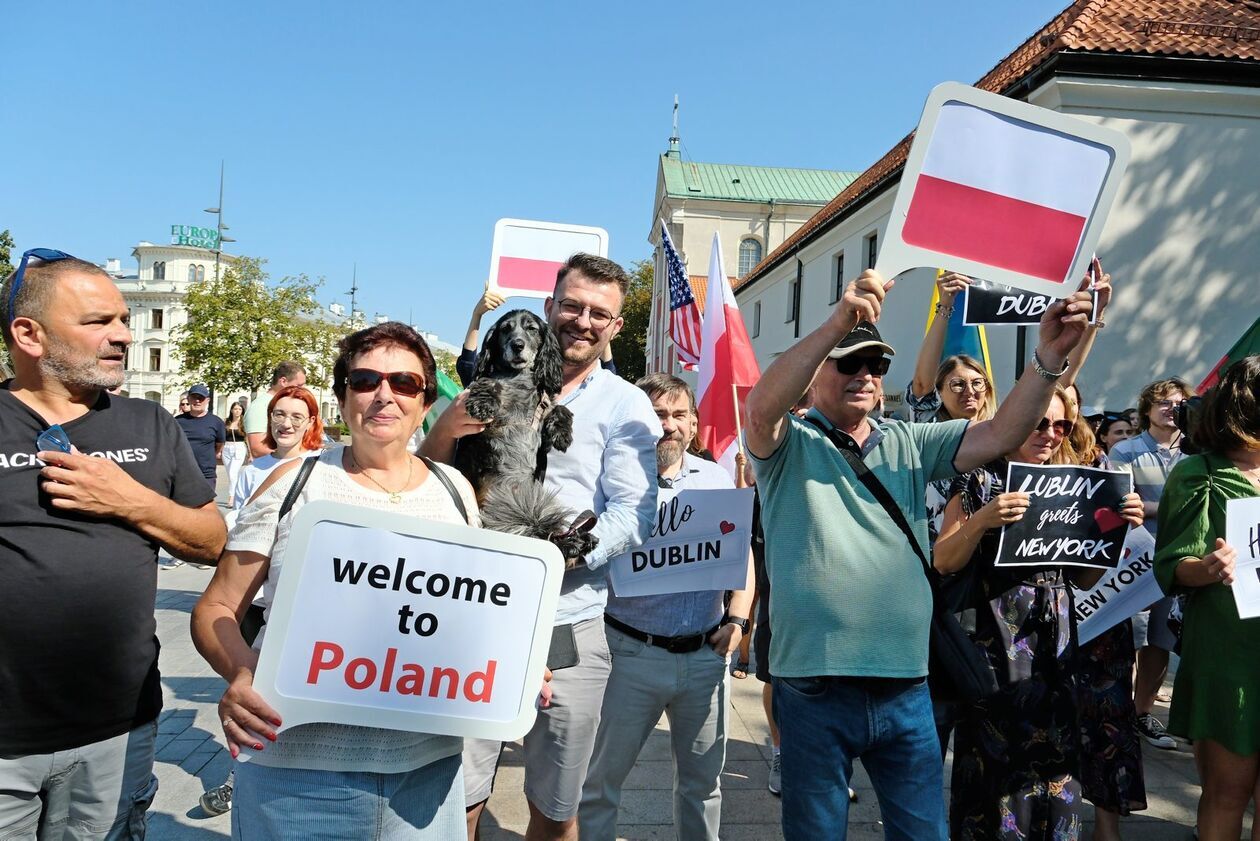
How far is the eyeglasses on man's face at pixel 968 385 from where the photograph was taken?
415cm

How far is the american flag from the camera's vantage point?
834 centimetres

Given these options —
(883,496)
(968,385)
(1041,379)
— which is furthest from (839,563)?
(968,385)

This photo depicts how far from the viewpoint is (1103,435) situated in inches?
294

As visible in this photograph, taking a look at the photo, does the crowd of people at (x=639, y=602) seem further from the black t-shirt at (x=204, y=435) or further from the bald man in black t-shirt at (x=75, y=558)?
the black t-shirt at (x=204, y=435)

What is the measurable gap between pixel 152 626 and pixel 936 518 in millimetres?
3358

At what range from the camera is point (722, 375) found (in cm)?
591

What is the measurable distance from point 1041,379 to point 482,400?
1784mm

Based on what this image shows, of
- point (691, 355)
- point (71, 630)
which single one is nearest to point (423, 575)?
point (71, 630)

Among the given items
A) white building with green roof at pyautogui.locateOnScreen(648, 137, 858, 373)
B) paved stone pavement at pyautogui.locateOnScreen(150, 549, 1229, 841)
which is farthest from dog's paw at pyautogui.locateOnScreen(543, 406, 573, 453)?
white building with green roof at pyautogui.locateOnScreen(648, 137, 858, 373)

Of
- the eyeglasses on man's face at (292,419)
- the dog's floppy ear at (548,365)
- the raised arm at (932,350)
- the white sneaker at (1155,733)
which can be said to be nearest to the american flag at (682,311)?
the raised arm at (932,350)

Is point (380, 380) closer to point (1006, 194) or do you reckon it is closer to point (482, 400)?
point (482, 400)

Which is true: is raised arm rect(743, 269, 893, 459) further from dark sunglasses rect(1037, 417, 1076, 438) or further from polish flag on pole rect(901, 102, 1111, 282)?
dark sunglasses rect(1037, 417, 1076, 438)

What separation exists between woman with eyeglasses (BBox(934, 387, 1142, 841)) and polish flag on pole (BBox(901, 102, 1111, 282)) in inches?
39.6

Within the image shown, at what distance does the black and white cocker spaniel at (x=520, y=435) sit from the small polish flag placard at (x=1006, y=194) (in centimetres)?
117
